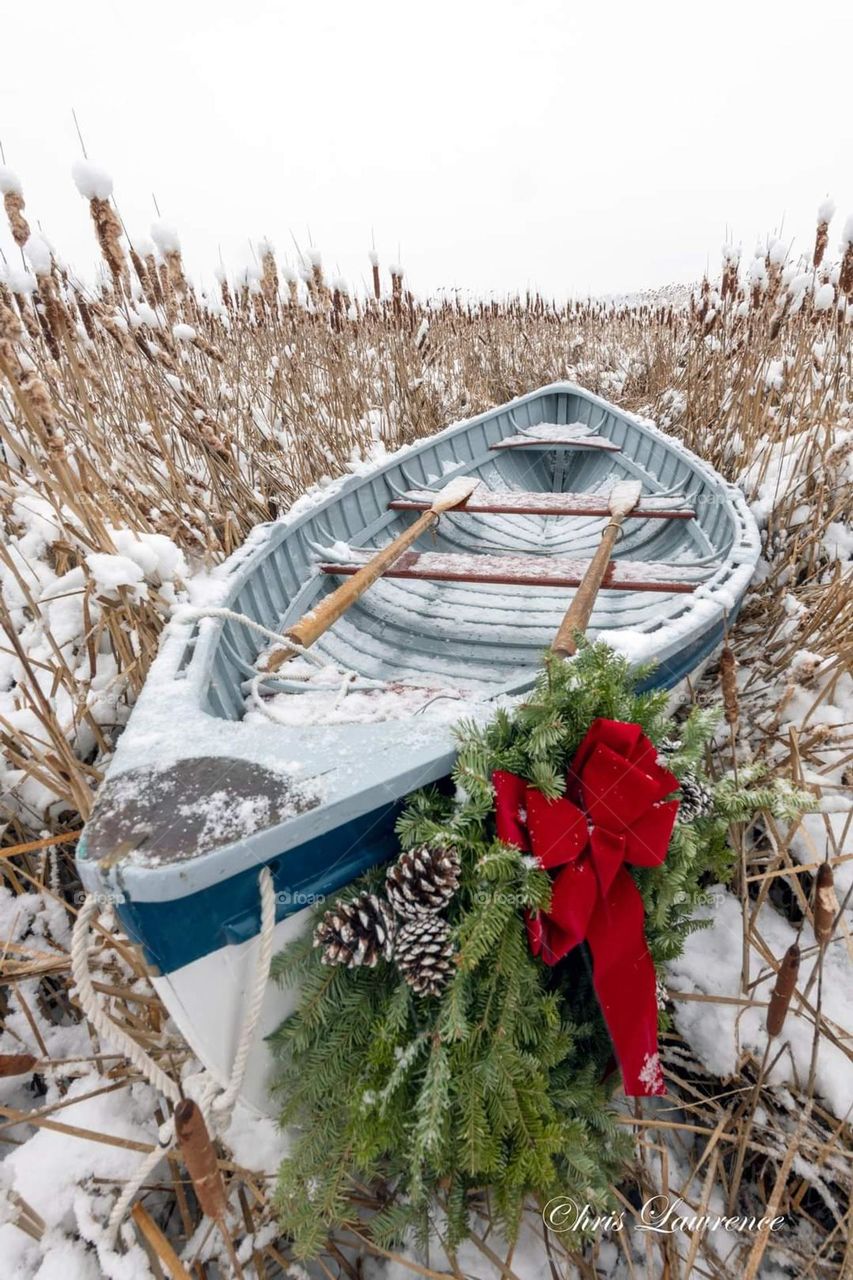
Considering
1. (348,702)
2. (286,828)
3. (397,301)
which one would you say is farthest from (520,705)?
(397,301)

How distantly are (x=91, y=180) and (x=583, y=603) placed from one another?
2075 millimetres

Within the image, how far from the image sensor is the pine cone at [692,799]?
3.94 ft

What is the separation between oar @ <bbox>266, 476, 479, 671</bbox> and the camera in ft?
6.03

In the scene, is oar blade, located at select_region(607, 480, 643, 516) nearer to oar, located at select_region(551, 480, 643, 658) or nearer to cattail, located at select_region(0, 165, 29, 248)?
oar, located at select_region(551, 480, 643, 658)

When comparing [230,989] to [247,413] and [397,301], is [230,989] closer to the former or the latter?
[247,413]

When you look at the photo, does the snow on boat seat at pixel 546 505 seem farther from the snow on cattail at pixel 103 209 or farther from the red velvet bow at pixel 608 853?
the red velvet bow at pixel 608 853

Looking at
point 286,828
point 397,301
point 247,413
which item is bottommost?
point 286,828

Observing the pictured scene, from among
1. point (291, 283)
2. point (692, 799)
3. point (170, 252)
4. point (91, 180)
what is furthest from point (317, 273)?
point (692, 799)

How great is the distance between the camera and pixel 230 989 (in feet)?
3.48

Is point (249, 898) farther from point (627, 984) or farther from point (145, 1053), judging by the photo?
point (627, 984)

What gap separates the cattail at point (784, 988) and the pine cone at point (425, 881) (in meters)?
0.47

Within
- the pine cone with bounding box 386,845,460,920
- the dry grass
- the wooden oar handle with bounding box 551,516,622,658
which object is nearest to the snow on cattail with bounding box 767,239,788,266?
the dry grass

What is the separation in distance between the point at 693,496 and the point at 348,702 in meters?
2.57

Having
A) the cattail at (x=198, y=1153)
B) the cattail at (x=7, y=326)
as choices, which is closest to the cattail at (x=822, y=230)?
the cattail at (x=7, y=326)
